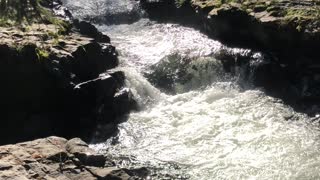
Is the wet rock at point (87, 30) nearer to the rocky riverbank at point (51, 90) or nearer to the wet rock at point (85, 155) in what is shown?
the rocky riverbank at point (51, 90)

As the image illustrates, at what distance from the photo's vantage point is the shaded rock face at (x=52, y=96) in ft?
52.7

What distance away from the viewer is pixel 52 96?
661 inches

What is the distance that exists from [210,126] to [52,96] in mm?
6281

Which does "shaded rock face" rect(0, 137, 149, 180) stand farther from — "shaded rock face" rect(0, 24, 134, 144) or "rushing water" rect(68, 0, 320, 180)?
"shaded rock face" rect(0, 24, 134, 144)

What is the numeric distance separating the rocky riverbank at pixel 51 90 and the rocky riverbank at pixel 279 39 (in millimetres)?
6215

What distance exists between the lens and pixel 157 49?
22.6 m

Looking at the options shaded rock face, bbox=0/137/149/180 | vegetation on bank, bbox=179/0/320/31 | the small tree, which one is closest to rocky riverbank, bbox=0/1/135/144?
the small tree

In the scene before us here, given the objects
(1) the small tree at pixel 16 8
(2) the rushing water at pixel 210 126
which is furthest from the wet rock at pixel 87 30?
(1) the small tree at pixel 16 8

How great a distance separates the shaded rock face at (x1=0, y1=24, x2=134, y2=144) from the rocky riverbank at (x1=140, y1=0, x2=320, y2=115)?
20.6 ft

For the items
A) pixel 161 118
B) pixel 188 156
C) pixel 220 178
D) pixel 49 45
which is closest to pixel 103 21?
pixel 49 45

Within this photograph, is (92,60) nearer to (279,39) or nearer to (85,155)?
(279,39)

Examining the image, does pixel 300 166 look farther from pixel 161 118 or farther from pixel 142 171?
pixel 161 118

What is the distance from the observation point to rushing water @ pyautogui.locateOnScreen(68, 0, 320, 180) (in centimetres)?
1345

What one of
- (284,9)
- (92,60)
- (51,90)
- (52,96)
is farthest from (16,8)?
(284,9)
